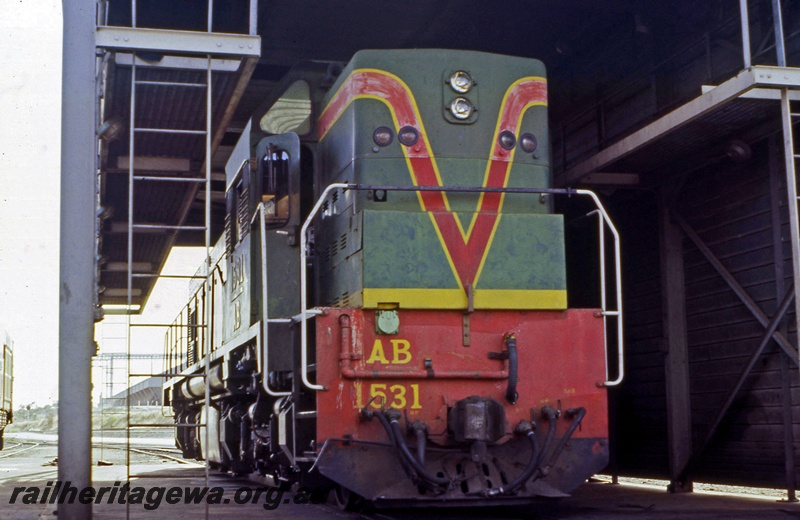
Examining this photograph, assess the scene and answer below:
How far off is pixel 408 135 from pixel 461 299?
136 cm

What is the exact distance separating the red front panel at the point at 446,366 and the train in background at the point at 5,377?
19130 millimetres

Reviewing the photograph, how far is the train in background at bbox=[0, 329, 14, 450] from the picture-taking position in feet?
77.3

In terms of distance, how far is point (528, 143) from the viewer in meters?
7.47

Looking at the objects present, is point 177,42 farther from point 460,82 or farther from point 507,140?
point 507,140

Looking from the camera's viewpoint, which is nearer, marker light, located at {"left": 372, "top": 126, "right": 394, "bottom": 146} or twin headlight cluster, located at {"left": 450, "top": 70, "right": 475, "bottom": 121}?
marker light, located at {"left": 372, "top": 126, "right": 394, "bottom": 146}

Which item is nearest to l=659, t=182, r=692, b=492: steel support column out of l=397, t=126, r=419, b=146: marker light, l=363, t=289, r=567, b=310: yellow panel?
l=363, t=289, r=567, b=310: yellow panel

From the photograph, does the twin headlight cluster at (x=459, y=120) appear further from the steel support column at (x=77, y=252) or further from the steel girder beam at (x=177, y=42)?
the steel support column at (x=77, y=252)

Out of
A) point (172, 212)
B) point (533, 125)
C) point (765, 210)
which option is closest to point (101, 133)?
point (172, 212)

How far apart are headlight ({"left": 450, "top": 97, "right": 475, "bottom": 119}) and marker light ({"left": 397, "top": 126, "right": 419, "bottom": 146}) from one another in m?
0.33

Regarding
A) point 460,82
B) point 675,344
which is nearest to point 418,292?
point 460,82

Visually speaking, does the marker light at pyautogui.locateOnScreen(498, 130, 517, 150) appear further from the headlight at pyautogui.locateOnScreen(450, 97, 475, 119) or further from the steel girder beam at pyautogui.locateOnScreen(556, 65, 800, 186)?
the steel girder beam at pyautogui.locateOnScreen(556, 65, 800, 186)

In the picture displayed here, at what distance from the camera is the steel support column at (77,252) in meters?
6.11

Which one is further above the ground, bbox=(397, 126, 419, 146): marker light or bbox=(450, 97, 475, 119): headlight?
bbox=(450, 97, 475, 119): headlight

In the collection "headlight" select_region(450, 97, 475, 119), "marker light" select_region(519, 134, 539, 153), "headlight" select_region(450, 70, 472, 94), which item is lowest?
→ "marker light" select_region(519, 134, 539, 153)
